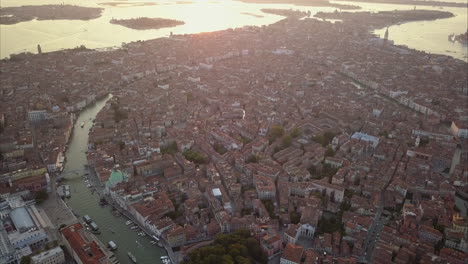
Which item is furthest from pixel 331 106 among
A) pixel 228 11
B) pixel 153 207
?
pixel 228 11

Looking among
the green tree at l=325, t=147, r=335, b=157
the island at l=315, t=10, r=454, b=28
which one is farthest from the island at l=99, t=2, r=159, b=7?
the green tree at l=325, t=147, r=335, b=157

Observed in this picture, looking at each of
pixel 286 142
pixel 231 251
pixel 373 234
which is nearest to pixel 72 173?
pixel 231 251

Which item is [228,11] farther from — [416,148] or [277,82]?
[416,148]

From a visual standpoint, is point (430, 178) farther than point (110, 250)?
Yes

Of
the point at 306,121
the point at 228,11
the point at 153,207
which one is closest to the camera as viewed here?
the point at 153,207

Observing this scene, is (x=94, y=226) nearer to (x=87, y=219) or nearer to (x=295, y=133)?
(x=87, y=219)

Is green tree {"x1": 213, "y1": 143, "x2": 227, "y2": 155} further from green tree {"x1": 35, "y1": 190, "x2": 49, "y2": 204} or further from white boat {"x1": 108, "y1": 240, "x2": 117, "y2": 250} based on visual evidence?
green tree {"x1": 35, "y1": 190, "x2": 49, "y2": 204}
